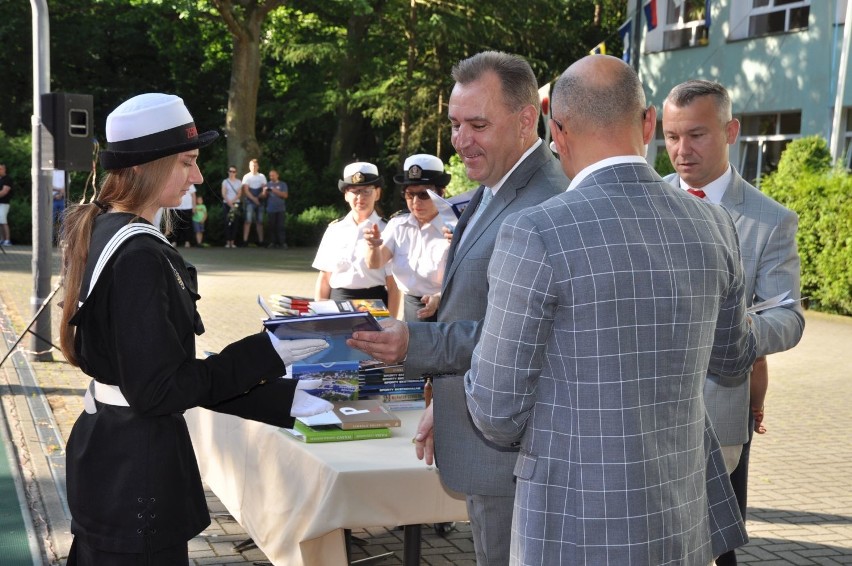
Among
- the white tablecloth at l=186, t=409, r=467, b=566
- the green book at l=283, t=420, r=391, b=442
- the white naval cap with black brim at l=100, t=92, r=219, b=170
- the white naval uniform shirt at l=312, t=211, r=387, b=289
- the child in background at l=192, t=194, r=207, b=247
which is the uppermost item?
the white naval cap with black brim at l=100, t=92, r=219, b=170

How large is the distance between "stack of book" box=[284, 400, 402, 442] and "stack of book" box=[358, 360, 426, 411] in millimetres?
173

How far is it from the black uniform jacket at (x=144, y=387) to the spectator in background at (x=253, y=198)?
24.3 m

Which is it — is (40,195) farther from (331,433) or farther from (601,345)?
(601,345)

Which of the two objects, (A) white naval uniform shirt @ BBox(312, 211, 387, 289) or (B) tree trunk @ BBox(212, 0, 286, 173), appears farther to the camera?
(B) tree trunk @ BBox(212, 0, 286, 173)

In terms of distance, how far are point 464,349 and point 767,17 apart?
80.4 feet

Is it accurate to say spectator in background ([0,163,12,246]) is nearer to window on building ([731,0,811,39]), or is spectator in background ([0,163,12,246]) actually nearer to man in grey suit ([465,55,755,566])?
window on building ([731,0,811,39])

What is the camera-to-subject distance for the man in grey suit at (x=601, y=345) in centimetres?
231

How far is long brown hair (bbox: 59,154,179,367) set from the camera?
281 centimetres

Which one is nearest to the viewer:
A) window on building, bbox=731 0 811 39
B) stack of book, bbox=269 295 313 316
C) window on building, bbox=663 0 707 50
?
stack of book, bbox=269 295 313 316

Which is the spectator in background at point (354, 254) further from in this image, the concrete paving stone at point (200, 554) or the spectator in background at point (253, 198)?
the spectator in background at point (253, 198)

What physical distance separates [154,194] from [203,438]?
239 cm

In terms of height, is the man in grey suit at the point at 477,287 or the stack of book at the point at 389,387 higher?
the man in grey suit at the point at 477,287

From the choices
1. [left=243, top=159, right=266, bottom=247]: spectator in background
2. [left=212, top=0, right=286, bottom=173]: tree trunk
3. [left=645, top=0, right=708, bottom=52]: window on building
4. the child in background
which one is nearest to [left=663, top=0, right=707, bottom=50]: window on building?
[left=645, top=0, right=708, bottom=52]: window on building

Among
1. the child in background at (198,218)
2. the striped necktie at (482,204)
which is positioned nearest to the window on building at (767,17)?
the child in background at (198,218)
